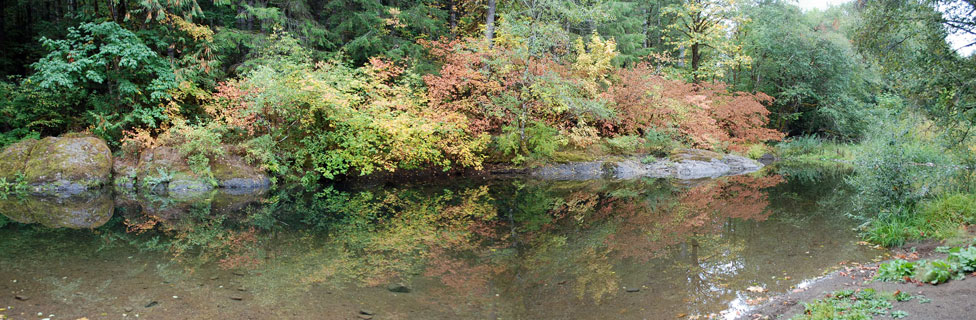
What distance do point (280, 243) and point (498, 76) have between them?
11.0 m

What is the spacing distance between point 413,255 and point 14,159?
45.2 ft

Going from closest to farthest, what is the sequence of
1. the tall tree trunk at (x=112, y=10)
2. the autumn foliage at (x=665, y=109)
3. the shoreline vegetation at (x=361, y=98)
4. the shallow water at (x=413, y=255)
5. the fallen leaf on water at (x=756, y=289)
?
the shallow water at (x=413, y=255), the fallen leaf on water at (x=756, y=289), the shoreline vegetation at (x=361, y=98), the tall tree trunk at (x=112, y=10), the autumn foliage at (x=665, y=109)

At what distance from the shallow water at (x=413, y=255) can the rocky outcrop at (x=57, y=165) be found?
1.52m

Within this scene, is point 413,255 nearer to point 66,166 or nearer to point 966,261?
point 966,261

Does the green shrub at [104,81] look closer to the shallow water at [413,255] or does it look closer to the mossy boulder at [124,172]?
the mossy boulder at [124,172]

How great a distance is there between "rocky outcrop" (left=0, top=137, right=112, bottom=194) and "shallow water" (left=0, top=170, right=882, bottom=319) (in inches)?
59.8

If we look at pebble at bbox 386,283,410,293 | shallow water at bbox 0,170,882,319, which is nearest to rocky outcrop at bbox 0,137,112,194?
shallow water at bbox 0,170,882,319

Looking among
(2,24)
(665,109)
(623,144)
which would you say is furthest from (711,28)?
(2,24)

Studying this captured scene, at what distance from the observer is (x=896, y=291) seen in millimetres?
4242

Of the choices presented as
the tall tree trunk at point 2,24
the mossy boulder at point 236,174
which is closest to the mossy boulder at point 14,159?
the mossy boulder at point 236,174

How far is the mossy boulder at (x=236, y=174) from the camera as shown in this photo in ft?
46.5

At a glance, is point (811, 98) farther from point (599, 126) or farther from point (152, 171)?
point (152, 171)

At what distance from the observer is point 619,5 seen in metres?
22.6

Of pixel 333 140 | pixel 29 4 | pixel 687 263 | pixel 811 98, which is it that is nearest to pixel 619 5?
pixel 811 98
